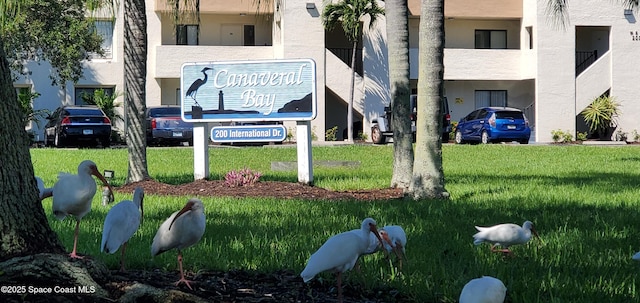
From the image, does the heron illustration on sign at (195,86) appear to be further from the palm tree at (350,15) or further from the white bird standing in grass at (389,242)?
the palm tree at (350,15)

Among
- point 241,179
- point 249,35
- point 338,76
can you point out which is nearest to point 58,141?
point 249,35

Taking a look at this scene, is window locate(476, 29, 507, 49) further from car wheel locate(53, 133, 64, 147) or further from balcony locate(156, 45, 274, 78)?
car wheel locate(53, 133, 64, 147)

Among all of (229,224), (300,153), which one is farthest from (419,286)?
(300,153)

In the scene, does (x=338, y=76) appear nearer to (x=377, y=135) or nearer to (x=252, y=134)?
(x=377, y=135)

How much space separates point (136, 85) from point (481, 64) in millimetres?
30454

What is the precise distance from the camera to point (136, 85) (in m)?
16.2

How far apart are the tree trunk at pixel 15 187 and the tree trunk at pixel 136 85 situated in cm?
1053

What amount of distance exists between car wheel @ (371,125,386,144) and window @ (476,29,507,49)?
11.2 m

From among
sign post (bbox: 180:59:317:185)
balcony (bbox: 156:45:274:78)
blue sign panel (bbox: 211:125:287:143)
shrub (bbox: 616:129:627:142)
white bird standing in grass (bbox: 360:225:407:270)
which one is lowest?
white bird standing in grass (bbox: 360:225:407:270)

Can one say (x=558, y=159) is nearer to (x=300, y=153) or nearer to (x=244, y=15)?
(x=300, y=153)

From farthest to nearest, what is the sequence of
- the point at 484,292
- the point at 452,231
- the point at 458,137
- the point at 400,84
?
the point at 458,137, the point at 400,84, the point at 452,231, the point at 484,292

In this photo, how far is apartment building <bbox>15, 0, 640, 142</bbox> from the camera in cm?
4156

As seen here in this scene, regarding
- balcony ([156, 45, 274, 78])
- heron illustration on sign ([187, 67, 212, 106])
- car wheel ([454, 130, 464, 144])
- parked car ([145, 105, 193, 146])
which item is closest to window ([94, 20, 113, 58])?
balcony ([156, 45, 274, 78])

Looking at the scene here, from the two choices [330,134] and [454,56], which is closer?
[330,134]
